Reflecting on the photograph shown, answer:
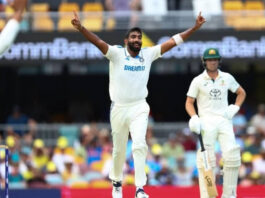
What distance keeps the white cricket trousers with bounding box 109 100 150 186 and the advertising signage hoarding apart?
7.77 meters

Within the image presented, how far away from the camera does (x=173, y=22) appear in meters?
18.8

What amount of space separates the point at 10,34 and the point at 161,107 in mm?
13008

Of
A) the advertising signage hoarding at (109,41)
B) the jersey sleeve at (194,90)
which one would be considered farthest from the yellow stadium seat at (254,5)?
the jersey sleeve at (194,90)

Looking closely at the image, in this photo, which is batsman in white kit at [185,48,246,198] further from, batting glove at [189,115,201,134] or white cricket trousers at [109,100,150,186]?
white cricket trousers at [109,100,150,186]

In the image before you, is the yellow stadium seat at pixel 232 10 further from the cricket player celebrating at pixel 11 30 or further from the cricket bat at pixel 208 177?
the cricket player celebrating at pixel 11 30

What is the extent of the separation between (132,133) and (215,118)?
1219 mm

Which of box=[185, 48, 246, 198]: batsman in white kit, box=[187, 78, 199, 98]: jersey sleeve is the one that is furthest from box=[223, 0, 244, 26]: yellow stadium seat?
box=[187, 78, 199, 98]: jersey sleeve

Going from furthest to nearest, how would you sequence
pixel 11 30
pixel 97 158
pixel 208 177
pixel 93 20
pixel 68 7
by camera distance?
pixel 68 7 < pixel 93 20 < pixel 97 158 < pixel 208 177 < pixel 11 30

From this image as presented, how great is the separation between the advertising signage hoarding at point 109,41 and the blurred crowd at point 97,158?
5.30ft

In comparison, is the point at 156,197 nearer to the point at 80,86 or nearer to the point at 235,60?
the point at 235,60

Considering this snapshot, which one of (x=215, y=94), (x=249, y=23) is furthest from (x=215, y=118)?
(x=249, y=23)

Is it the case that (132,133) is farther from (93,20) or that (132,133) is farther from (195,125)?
(93,20)

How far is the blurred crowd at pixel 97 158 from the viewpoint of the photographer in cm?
1584

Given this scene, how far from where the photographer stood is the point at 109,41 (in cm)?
1847
